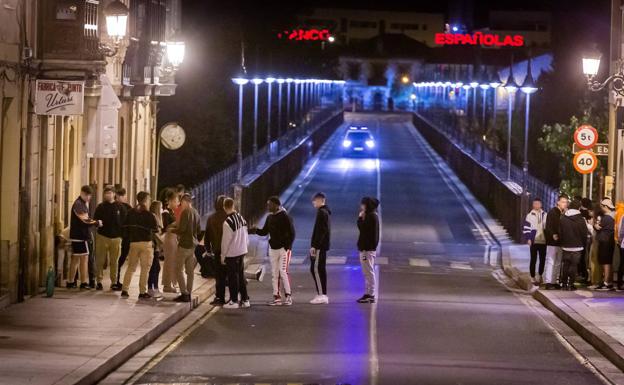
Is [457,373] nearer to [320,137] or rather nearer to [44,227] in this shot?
[44,227]

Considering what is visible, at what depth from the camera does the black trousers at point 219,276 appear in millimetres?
21947

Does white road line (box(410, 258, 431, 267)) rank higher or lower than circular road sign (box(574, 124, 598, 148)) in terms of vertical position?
lower

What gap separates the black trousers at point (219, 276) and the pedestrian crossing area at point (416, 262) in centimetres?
1018

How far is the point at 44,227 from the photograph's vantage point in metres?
22.3

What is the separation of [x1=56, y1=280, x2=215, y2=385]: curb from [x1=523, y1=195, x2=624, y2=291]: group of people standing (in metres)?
7.43

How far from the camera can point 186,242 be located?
72.0 feet

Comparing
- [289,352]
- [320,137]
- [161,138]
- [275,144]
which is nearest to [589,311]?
[289,352]

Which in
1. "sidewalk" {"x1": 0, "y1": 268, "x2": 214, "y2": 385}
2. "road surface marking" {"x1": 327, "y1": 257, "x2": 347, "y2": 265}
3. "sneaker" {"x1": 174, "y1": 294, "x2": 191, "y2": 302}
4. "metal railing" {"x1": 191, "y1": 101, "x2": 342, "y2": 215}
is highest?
"metal railing" {"x1": 191, "y1": 101, "x2": 342, "y2": 215}

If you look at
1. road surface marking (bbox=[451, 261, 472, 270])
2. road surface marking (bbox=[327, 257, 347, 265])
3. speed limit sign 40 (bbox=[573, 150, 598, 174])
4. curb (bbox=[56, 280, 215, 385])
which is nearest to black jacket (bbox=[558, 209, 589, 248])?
speed limit sign 40 (bbox=[573, 150, 598, 174])

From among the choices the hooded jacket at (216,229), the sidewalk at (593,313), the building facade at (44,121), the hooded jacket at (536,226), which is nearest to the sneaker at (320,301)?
the hooded jacket at (216,229)

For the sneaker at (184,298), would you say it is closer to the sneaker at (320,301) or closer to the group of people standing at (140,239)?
the group of people standing at (140,239)

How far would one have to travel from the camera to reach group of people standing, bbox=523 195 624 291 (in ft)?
79.6

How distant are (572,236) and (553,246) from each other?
0.55m

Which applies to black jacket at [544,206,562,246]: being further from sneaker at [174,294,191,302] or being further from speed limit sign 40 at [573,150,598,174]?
sneaker at [174,294,191,302]
